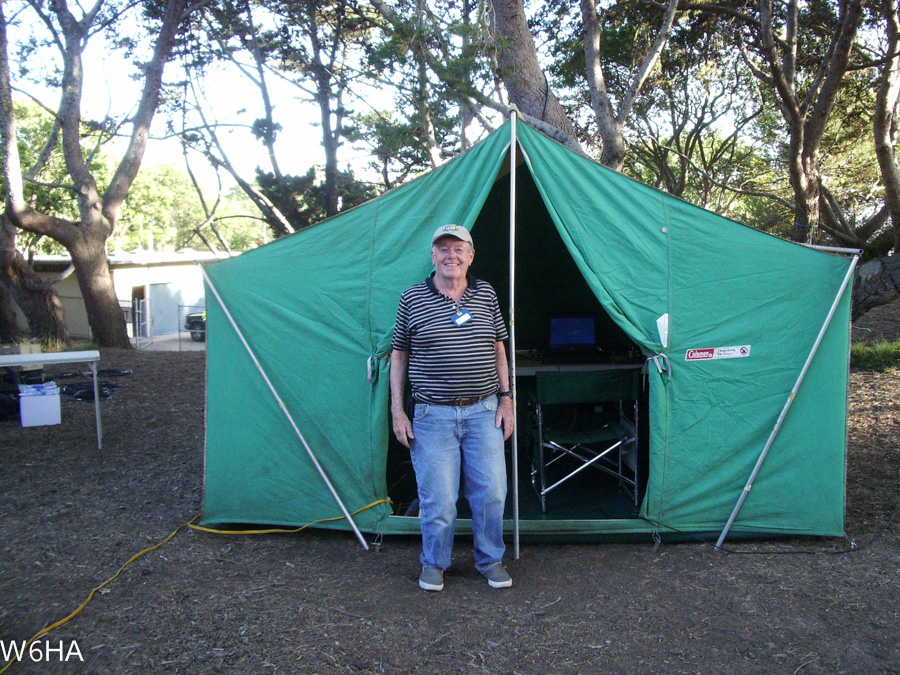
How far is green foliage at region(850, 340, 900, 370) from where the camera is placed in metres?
9.42

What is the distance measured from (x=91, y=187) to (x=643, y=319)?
12.0 m

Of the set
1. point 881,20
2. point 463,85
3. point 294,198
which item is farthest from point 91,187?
point 881,20

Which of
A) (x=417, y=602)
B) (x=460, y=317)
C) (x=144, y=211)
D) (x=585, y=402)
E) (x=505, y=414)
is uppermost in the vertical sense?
(x=144, y=211)

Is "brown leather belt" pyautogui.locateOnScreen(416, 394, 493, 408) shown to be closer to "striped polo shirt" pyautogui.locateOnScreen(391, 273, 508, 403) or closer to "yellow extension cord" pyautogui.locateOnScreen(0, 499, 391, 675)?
"striped polo shirt" pyautogui.locateOnScreen(391, 273, 508, 403)

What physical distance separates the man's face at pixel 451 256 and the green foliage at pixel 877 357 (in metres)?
8.22

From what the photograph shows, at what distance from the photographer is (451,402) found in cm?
328

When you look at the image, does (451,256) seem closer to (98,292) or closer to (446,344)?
(446,344)

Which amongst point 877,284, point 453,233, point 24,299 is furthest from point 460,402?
point 24,299

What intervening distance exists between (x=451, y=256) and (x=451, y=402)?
690 millimetres

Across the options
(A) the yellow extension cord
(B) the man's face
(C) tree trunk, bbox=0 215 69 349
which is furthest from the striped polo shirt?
(C) tree trunk, bbox=0 215 69 349

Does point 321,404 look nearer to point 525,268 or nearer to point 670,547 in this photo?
point 670,547

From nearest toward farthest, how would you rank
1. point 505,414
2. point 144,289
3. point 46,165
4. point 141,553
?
point 505,414, point 141,553, point 46,165, point 144,289

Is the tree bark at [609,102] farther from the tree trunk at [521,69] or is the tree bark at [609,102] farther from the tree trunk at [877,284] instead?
the tree trunk at [877,284]

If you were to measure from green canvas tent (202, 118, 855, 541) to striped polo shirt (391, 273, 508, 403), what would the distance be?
0.48 m
